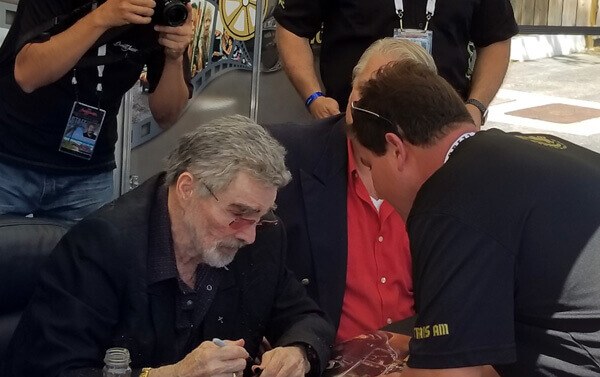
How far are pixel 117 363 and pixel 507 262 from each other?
778mm

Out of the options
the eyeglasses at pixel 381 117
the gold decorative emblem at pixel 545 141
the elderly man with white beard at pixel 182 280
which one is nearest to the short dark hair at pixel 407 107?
the eyeglasses at pixel 381 117

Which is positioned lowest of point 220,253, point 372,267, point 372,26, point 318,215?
point 372,267

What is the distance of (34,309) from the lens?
6.83 ft

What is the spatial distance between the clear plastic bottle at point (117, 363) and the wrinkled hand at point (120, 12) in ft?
3.27

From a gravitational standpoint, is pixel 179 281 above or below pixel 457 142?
below

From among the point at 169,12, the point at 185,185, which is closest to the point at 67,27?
the point at 169,12

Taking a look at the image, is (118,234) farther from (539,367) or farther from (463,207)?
(539,367)

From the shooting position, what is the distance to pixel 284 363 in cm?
223

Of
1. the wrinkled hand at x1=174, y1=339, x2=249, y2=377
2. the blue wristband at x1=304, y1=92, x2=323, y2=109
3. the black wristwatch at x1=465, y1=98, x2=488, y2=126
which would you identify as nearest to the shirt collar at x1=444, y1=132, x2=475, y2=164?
the wrinkled hand at x1=174, y1=339, x2=249, y2=377

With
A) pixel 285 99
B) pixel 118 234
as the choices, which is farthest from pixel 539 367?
pixel 285 99

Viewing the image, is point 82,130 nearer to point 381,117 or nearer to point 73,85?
point 73,85

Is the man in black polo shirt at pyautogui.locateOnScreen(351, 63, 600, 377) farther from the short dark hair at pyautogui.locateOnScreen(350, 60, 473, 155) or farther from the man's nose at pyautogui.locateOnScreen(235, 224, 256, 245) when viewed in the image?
the man's nose at pyautogui.locateOnScreen(235, 224, 256, 245)

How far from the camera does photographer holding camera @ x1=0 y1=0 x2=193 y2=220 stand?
106 inches

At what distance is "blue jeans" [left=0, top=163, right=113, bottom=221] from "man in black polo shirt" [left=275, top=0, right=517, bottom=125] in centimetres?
87
